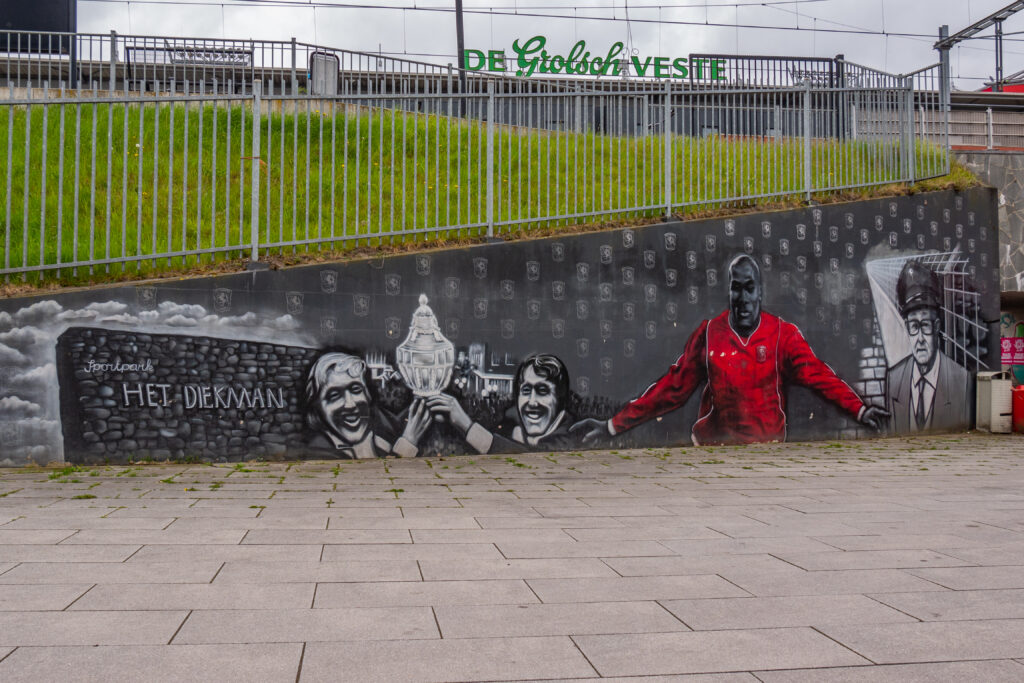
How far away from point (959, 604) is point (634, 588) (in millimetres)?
1584

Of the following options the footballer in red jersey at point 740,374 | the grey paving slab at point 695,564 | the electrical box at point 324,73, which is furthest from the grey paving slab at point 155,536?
the electrical box at point 324,73

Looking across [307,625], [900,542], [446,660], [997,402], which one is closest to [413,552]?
[307,625]

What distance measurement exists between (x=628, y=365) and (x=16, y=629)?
8.39 meters

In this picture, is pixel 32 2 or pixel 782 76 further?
pixel 32 2

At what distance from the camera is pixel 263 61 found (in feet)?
52.2

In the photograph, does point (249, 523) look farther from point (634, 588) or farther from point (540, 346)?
point (540, 346)

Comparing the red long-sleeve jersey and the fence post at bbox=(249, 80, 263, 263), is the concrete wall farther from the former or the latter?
the fence post at bbox=(249, 80, 263, 263)

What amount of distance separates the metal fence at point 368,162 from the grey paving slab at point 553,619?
6685mm

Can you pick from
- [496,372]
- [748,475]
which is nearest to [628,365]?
[496,372]

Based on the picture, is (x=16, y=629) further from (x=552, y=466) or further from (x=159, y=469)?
(x=552, y=466)

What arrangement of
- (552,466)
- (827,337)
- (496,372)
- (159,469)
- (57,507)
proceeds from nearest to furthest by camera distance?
(57,507) → (159,469) → (552,466) → (496,372) → (827,337)

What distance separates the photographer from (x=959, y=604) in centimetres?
425

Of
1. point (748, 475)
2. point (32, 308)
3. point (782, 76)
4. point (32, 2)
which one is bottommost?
point (748, 475)

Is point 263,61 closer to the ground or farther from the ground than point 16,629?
farther from the ground
